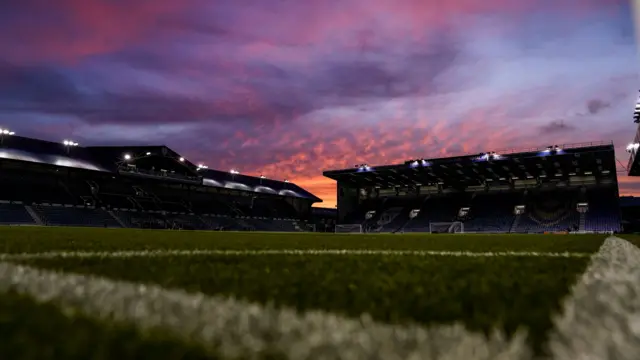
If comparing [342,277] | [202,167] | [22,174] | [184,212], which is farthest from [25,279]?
[202,167]

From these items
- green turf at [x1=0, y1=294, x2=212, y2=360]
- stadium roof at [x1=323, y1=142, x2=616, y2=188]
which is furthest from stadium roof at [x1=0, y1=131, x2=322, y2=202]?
green turf at [x1=0, y1=294, x2=212, y2=360]

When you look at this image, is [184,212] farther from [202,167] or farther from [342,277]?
[342,277]

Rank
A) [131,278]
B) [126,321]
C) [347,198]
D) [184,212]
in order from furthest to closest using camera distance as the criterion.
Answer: [347,198]
[184,212]
[131,278]
[126,321]

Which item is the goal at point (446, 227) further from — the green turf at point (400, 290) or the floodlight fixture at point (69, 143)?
the green turf at point (400, 290)

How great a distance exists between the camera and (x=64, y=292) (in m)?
1.84

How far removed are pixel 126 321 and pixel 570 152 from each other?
39349mm

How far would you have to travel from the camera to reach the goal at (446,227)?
4134 centimetres

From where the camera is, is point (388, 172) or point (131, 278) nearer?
point (131, 278)

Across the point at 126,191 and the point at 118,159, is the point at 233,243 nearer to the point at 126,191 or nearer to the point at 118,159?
the point at 118,159

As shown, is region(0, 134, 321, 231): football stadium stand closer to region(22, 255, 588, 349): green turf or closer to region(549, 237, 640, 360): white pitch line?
region(22, 255, 588, 349): green turf

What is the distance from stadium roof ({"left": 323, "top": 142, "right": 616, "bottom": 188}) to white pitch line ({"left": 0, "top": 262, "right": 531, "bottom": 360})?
38.8 meters

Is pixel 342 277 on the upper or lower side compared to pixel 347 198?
lower

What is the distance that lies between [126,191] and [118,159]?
2985 mm

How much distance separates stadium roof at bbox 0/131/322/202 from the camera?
3200cm
